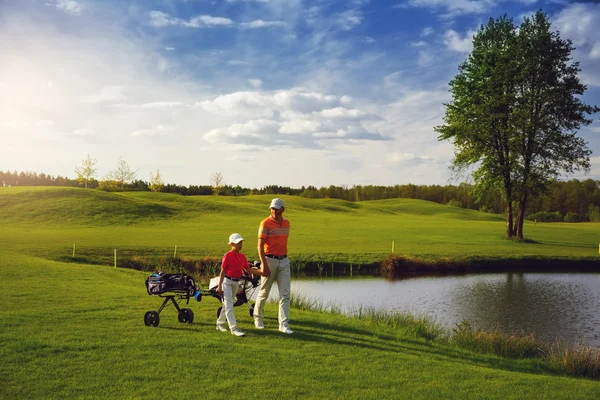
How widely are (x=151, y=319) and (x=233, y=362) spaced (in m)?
3.68

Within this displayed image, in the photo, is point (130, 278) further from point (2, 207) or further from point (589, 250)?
point (2, 207)

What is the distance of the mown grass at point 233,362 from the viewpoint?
8891mm

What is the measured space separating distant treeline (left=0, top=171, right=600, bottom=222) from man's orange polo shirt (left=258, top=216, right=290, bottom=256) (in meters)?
98.4

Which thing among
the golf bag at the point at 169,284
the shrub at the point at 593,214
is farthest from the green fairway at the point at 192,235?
the shrub at the point at 593,214

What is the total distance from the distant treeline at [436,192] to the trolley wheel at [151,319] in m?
99.5

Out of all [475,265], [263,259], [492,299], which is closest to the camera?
[263,259]

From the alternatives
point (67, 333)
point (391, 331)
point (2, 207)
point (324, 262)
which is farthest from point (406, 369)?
point (2, 207)

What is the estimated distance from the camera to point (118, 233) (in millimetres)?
50094

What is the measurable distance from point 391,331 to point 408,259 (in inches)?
864

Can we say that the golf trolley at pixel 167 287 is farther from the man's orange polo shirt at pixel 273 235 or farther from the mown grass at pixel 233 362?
the man's orange polo shirt at pixel 273 235

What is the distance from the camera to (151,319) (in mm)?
12938

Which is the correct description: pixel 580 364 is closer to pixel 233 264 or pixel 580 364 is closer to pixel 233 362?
pixel 233 362

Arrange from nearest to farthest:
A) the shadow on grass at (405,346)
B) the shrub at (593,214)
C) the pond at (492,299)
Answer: the shadow on grass at (405,346)
the pond at (492,299)
the shrub at (593,214)

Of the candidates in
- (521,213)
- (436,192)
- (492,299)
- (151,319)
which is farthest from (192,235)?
(436,192)
